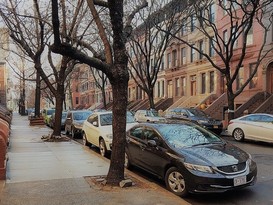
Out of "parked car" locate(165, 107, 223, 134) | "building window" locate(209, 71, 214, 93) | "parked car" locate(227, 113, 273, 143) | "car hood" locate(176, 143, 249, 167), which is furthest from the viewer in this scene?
"building window" locate(209, 71, 214, 93)

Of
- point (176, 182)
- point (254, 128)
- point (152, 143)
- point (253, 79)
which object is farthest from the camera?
point (253, 79)

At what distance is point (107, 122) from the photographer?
1349cm

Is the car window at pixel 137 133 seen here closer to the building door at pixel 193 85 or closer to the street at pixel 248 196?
the street at pixel 248 196

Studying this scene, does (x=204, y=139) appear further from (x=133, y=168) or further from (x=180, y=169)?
(x=133, y=168)

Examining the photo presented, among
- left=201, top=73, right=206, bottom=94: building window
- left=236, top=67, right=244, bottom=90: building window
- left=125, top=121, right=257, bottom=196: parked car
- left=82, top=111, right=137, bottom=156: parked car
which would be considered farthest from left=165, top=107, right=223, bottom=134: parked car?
left=201, top=73, right=206, bottom=94: building window

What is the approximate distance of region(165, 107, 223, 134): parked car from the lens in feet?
66.1

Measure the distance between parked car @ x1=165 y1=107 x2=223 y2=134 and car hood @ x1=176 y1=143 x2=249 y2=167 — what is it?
38.9ft

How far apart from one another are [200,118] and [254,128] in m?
5.46

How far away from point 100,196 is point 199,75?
30.7 metres

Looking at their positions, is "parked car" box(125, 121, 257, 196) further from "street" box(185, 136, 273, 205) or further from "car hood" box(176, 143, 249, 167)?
"street" box(185, 136, 273, 205)

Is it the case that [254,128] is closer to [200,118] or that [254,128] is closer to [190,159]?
[200,118]

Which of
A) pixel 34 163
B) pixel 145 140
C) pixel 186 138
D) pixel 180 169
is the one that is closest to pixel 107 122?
pixel 34 163

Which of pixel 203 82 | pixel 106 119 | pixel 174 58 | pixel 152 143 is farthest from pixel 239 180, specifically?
pixel 174 58

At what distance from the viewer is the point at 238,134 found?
672 inches
